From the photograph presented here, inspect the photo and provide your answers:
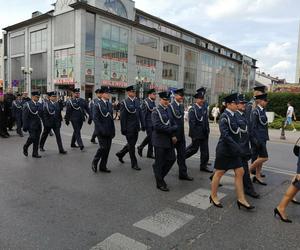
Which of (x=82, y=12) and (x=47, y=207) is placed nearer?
(x=47, y=207)

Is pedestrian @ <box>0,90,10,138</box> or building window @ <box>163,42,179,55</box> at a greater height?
building window @ <box>163,42,179,55</box>

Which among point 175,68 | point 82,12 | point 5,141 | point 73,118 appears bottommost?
point 5,141

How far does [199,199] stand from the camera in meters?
5.07

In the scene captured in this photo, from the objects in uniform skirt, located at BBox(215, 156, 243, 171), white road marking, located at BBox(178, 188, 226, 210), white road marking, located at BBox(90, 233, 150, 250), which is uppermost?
uniform skirt, located at BBox(215, 156, 243, 171)

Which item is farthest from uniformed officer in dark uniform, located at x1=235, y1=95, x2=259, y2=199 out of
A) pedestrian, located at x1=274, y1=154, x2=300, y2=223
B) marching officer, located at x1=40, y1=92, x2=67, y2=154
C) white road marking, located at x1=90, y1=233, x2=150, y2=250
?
marching officer, located at x1=40, y1=92, x2=67, y2=154

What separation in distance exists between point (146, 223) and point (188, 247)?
0.77 meters

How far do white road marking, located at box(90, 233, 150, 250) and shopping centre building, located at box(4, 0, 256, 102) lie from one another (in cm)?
2966

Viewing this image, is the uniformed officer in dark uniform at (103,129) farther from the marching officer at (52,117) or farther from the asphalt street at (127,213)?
the marching officer at (52,117)

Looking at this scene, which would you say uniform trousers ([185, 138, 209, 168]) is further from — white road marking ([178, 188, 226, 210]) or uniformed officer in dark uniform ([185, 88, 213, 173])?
white road marking ([178, 188, 226, 210])

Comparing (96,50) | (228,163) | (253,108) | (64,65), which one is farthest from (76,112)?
(64,65)

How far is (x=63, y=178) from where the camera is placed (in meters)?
6.12

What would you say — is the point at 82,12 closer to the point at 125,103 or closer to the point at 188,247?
the point at 125,103

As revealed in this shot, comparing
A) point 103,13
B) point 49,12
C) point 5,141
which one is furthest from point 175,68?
point 5,141

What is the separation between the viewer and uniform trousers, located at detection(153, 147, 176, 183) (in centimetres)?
554
